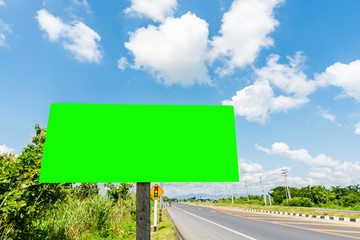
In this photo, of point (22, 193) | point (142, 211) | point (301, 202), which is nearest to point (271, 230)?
Result: point (22, 193)

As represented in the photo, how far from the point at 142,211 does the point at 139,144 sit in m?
0.66

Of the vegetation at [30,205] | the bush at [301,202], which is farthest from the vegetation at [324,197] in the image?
the vegetation at [30,205]

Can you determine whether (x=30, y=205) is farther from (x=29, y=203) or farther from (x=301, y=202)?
(x=301, y=202)

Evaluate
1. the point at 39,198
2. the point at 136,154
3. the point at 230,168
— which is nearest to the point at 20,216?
the point at 39,198

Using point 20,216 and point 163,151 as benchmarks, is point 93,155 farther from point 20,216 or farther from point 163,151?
point 20,216

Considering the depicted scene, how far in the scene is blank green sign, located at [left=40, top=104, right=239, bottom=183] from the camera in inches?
46.1

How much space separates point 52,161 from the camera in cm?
117

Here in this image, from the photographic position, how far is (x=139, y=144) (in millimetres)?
1205

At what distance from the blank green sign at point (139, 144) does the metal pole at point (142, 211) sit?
0.34 m

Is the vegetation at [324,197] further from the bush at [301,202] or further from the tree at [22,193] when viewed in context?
the tree at [22,193]

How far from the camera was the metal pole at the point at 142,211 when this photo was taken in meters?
1.49

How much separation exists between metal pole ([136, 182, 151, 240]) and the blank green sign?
0.34 metres

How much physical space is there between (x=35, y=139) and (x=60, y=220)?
7.00 m

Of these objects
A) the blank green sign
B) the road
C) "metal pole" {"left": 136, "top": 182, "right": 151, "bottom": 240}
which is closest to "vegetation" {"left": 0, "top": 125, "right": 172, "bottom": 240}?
"metal pole" {"left": 136, "top": 182, "right": 151, "bottom": 240}
